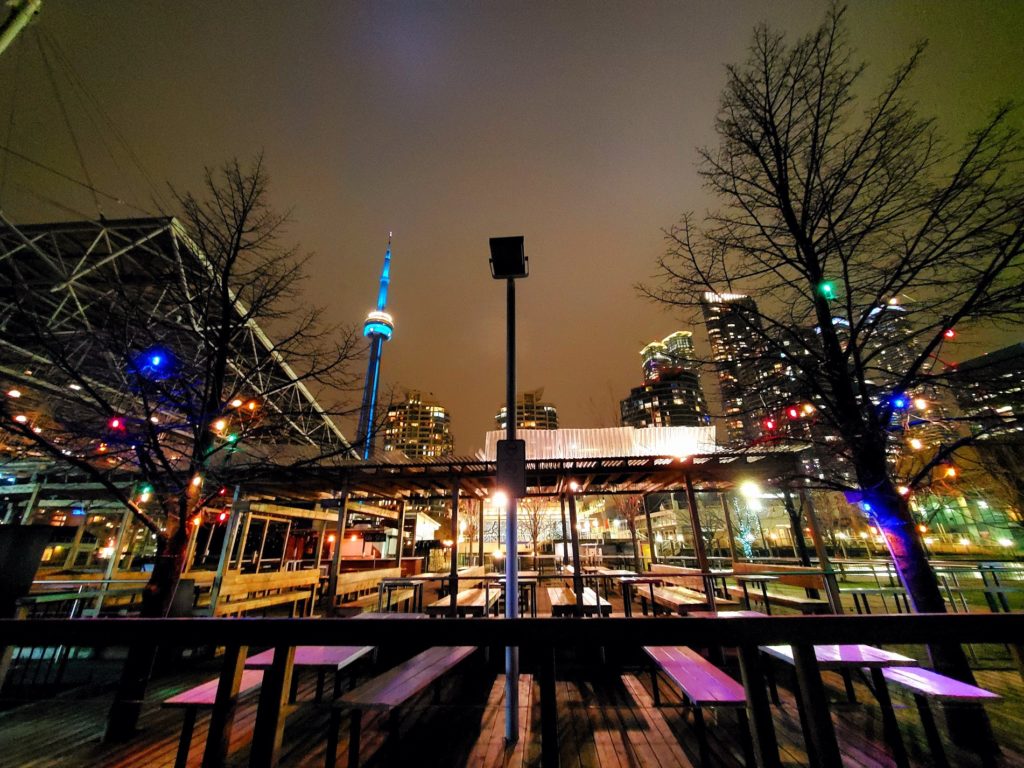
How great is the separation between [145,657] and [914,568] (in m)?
9.69

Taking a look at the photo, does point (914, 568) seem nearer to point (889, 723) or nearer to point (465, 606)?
point (889, 723)

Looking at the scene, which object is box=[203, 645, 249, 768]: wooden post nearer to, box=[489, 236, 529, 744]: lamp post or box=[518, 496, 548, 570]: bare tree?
box=[489, 236, 529, 744]: lamp post

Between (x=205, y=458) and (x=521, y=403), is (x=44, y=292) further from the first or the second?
(x=521, y=403)

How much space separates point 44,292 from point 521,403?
11255cm

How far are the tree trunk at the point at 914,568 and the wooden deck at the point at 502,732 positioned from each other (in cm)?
29

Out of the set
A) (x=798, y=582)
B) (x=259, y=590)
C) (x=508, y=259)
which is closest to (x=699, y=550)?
(x=798, y=582)

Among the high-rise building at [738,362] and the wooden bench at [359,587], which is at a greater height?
the high-rise building at [738,362]

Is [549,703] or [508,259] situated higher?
[508,259]

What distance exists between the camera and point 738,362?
5.88 meters

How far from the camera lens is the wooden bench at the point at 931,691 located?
3221mm

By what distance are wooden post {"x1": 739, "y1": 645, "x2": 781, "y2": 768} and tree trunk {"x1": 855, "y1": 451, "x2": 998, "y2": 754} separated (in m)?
4.55

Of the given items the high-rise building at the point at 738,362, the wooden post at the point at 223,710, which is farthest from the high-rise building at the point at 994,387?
the wooden post at the point at 223,710

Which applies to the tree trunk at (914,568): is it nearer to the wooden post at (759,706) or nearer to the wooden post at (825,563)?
the wooden post at (825,563)

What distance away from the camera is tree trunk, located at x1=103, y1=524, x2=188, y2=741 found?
4570 millimetres
